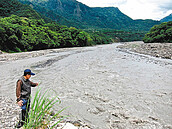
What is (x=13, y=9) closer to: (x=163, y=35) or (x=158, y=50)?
(x=163, y=35)

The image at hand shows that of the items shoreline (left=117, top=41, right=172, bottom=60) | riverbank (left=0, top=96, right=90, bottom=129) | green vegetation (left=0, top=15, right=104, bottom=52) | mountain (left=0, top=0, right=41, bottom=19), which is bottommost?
riverbank (left=0, top=96, right=90, bottom=129)

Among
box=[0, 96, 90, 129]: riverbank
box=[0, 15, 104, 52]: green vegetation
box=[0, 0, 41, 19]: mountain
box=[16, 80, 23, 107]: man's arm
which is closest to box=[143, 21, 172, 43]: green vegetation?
box=[0, 15, 104, 52]: green vegetation

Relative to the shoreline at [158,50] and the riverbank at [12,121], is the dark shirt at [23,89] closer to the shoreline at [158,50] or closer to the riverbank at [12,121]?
the riverbank at [12,121]

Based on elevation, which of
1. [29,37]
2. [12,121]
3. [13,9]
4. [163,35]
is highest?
[13,9]

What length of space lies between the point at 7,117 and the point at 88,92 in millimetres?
5678

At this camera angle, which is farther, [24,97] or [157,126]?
[157,126]

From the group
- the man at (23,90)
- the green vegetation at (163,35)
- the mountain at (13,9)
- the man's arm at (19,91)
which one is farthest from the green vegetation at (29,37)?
the man's arm at (19,91)

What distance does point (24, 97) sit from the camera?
14.8ft

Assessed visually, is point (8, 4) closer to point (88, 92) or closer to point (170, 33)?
point (170, 33)

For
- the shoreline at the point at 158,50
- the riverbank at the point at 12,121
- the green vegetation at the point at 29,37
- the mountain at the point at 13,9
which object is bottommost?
the riverbank at the point at 12,121

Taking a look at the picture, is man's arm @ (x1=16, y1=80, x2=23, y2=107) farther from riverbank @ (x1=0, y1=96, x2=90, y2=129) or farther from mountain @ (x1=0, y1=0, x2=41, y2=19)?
mountain @ (x1=0, y1=0, x2=41, y2=19)

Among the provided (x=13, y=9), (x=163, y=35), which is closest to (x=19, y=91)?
(x=163, y=35)

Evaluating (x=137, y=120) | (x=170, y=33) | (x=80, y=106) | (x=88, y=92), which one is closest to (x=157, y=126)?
(x=137, y=120)

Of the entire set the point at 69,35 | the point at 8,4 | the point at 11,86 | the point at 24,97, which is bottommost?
the point at 11,86
